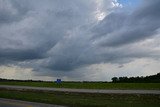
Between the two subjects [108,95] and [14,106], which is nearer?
[14,106]

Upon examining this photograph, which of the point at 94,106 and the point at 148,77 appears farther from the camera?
the point at 148,77

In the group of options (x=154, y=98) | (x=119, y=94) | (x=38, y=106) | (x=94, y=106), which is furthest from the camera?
(x=119, y=94)

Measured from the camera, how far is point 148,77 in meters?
84.4

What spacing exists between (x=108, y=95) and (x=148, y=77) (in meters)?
46.3

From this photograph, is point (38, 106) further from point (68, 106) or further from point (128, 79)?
point (128, 79)

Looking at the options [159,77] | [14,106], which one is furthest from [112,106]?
[159,77]

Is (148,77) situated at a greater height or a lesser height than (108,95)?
greater

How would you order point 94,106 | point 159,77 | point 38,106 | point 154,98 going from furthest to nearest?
point 159,77
point 154,98
point 94,106
point 38,106

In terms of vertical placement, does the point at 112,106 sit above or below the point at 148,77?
below

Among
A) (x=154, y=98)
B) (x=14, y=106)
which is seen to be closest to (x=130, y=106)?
(x=14, y=106)

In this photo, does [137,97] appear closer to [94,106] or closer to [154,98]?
[154,98]

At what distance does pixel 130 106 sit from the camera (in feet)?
81.9

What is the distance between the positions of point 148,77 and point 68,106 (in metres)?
62.2

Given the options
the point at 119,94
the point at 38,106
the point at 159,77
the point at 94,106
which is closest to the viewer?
the point at 38,106
